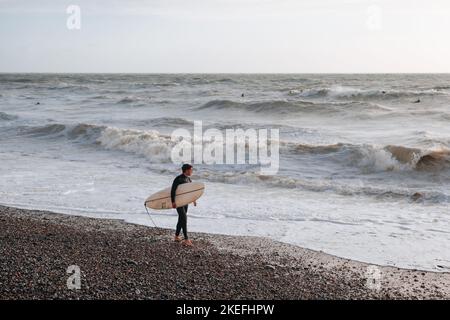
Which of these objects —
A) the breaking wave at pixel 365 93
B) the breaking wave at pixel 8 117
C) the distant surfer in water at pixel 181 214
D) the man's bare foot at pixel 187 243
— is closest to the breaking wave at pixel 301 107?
the breaking wave at pixel 365 93

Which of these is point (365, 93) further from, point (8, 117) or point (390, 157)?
point (390, 157)

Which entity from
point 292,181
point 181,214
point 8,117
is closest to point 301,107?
point 8,117

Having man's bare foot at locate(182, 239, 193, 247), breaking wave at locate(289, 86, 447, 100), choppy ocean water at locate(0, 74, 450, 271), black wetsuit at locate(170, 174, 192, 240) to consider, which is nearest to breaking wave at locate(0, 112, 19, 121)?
choppy ocean water at locate(0, 74, 450, 271)

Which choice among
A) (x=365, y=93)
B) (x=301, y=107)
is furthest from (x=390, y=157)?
(x=365, y=93)

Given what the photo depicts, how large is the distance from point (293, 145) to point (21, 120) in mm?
15752

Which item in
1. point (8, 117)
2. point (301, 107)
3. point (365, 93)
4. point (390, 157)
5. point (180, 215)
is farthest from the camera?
point (365, 93)

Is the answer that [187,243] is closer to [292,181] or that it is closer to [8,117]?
[292,181]

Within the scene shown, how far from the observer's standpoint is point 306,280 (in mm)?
6387

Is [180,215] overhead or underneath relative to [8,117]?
underneath

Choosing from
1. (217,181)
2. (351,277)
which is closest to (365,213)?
(351,277)

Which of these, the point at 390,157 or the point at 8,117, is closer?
the point at 390,157

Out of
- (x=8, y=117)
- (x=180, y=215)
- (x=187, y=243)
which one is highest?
(x=8, y=117)

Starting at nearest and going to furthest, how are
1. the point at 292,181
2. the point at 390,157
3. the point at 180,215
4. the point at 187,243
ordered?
the point at 187,243
the point at 180,215
the point at 292,181
the point at 390,157

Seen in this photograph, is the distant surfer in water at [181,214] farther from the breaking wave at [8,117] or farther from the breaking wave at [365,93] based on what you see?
the breaking wave at [365,93]
